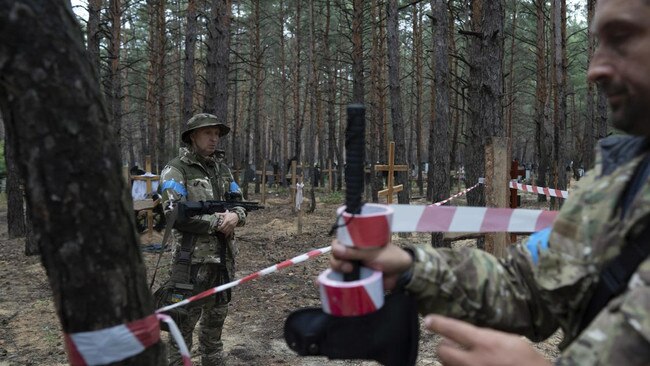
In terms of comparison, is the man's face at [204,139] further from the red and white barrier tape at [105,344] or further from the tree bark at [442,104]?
the tree bark at [442,104]

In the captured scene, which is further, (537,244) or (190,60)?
(190,60)

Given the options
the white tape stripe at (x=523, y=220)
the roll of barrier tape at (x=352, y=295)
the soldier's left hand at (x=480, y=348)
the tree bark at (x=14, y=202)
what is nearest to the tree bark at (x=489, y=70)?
the white tape stripe at (x=523, y=220)

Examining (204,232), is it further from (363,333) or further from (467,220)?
(363,333)

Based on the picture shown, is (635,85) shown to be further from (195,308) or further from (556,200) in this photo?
(556,200)

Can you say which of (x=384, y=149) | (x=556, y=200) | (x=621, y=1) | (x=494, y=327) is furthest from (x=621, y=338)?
(x=384, y=149)

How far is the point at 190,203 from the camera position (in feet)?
13.0

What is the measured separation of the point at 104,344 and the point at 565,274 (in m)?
1.23

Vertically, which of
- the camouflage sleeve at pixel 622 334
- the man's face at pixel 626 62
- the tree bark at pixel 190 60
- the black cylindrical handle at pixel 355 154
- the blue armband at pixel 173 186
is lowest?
→ the camouflage sleeve at pixel 622 334

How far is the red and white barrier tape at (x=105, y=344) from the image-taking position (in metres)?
1.35

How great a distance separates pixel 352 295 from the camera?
1.24 m

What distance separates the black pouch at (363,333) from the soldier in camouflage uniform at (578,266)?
0.09m

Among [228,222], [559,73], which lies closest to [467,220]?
[228,222]

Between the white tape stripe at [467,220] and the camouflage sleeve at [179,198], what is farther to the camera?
the camouflage sleeve at [179,198]

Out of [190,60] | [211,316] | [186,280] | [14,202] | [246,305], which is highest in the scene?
[190,60]
